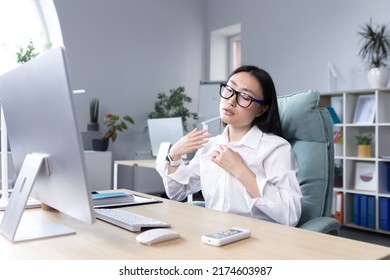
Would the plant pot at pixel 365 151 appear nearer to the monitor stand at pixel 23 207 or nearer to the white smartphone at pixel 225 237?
the white smartphone at pixel 225 237

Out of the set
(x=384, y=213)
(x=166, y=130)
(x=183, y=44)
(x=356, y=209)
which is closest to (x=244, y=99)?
(x=166, y=130)

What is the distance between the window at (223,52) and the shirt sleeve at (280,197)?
177 inches

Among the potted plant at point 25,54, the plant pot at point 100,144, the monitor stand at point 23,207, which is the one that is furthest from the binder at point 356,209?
the potted plant at point 25,54

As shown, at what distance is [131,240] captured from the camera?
37.1 inches

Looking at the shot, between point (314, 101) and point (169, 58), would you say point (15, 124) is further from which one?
point (169, 58)

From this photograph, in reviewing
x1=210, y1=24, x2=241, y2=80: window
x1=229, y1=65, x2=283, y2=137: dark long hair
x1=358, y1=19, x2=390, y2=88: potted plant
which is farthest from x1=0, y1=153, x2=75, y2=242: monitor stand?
x1=210, y1=24, x2=241, y2=80: window

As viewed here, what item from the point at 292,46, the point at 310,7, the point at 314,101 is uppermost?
the point at 310,7

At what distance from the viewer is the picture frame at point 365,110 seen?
11.9 feet

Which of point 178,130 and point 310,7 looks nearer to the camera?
point 178,130

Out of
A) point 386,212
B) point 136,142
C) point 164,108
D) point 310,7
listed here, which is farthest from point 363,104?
point 136,142

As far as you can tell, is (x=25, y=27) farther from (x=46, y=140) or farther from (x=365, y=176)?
(x=46, y=140)

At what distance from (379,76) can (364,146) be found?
647 millimetres
